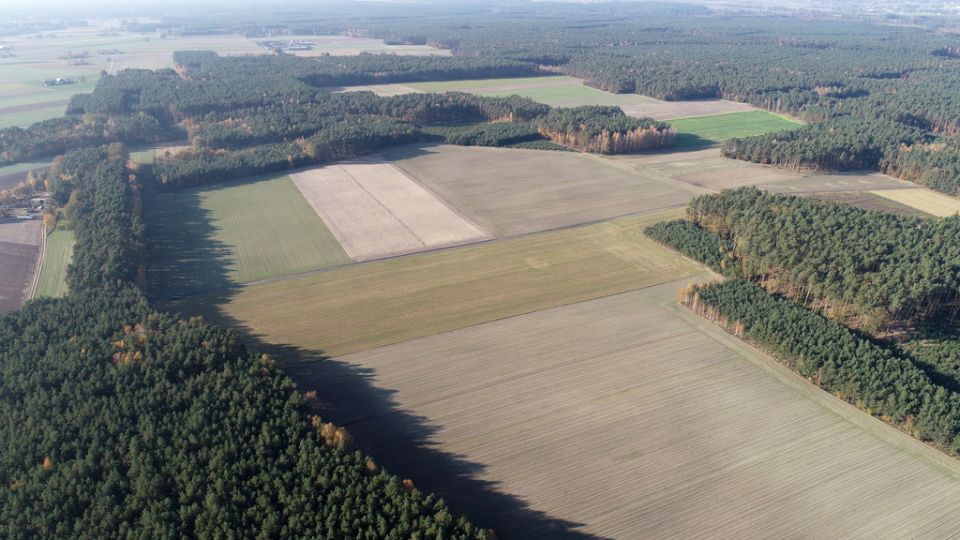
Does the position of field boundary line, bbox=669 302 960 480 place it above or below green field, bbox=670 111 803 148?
below

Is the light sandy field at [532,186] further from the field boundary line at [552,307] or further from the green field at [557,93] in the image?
the green field at [557,93]

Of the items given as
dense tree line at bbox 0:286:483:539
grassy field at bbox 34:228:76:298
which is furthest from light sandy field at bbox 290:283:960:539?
grassy field at bbox 34:228:76:298

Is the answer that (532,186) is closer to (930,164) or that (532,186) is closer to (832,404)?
(832,404)

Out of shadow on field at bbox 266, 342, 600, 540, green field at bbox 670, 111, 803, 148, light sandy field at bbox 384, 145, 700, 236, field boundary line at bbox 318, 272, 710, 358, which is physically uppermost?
green field at bbox 670, 111, 803, 148

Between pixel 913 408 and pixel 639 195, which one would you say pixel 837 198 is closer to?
pixel 639 195

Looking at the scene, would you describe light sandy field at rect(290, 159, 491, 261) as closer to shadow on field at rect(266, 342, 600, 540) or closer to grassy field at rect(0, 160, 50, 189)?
shadow on field at rect(266, 342, 600, 540)

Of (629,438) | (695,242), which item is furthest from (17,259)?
(695,242)
